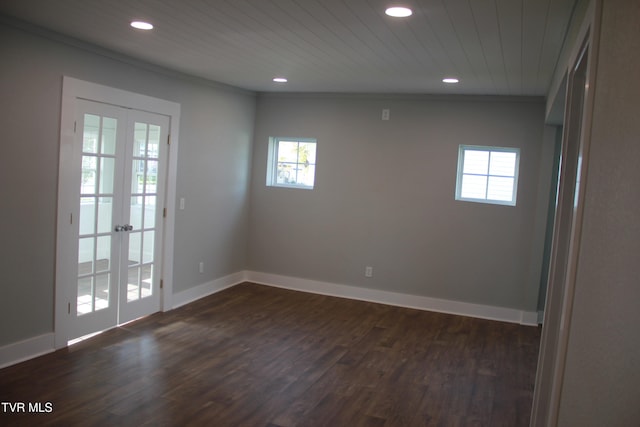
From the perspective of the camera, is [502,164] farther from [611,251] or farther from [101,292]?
[101,292]

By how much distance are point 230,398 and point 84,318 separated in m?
1.66

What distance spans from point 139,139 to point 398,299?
11.2 feet

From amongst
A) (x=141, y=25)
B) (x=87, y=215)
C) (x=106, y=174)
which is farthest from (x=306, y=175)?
(x=141, y=25)

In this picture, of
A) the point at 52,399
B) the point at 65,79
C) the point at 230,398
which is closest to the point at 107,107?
the point at 65,79

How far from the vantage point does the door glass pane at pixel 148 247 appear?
4.86 metres

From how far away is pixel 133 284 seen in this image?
4766mm

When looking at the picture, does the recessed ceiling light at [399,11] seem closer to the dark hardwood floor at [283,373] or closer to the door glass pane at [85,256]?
the dark hardwood floor at [283,373]

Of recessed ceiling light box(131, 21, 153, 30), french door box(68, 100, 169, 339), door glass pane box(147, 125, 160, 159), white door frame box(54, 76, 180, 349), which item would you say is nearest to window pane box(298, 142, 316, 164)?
french door box(68, 100, 169, 339)

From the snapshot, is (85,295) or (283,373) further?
A: (85,295)

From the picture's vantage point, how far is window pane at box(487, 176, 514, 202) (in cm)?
553

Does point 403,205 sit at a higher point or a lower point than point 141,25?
lower

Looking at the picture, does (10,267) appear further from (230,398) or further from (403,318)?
(403,318)

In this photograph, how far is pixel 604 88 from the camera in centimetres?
161

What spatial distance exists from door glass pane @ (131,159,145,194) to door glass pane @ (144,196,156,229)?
0.14m
